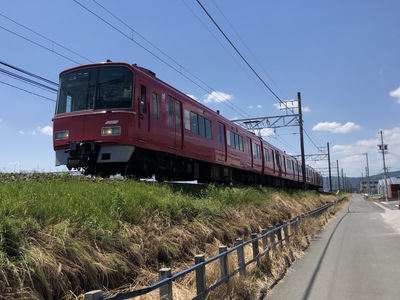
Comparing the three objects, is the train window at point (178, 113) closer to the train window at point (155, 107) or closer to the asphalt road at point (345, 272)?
the train window at point (155, 107)

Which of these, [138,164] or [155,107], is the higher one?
[155,107]

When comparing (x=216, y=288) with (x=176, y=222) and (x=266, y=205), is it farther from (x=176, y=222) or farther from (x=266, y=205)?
(x=266, y=205)

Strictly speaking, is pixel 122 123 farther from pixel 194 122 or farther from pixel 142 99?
pixel 194 122

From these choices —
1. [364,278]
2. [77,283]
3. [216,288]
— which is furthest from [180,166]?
[77,283]

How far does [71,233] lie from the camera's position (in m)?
5.07

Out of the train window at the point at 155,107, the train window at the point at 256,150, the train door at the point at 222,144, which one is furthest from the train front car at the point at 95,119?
the train window at the point at 256,150

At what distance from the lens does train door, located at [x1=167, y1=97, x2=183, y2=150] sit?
1210 centimetres

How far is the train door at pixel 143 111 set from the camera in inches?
403

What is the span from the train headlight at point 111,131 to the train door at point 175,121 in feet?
7.75

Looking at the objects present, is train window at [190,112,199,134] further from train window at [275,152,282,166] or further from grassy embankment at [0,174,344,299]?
train window at [275,152,282,166]

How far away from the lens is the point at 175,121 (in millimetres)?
12398

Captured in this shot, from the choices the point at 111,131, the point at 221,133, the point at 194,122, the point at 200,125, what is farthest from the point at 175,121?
the point at 221,133

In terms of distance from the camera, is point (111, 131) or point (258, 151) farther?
point (258, 151)

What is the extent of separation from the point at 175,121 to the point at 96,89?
9.33ft
